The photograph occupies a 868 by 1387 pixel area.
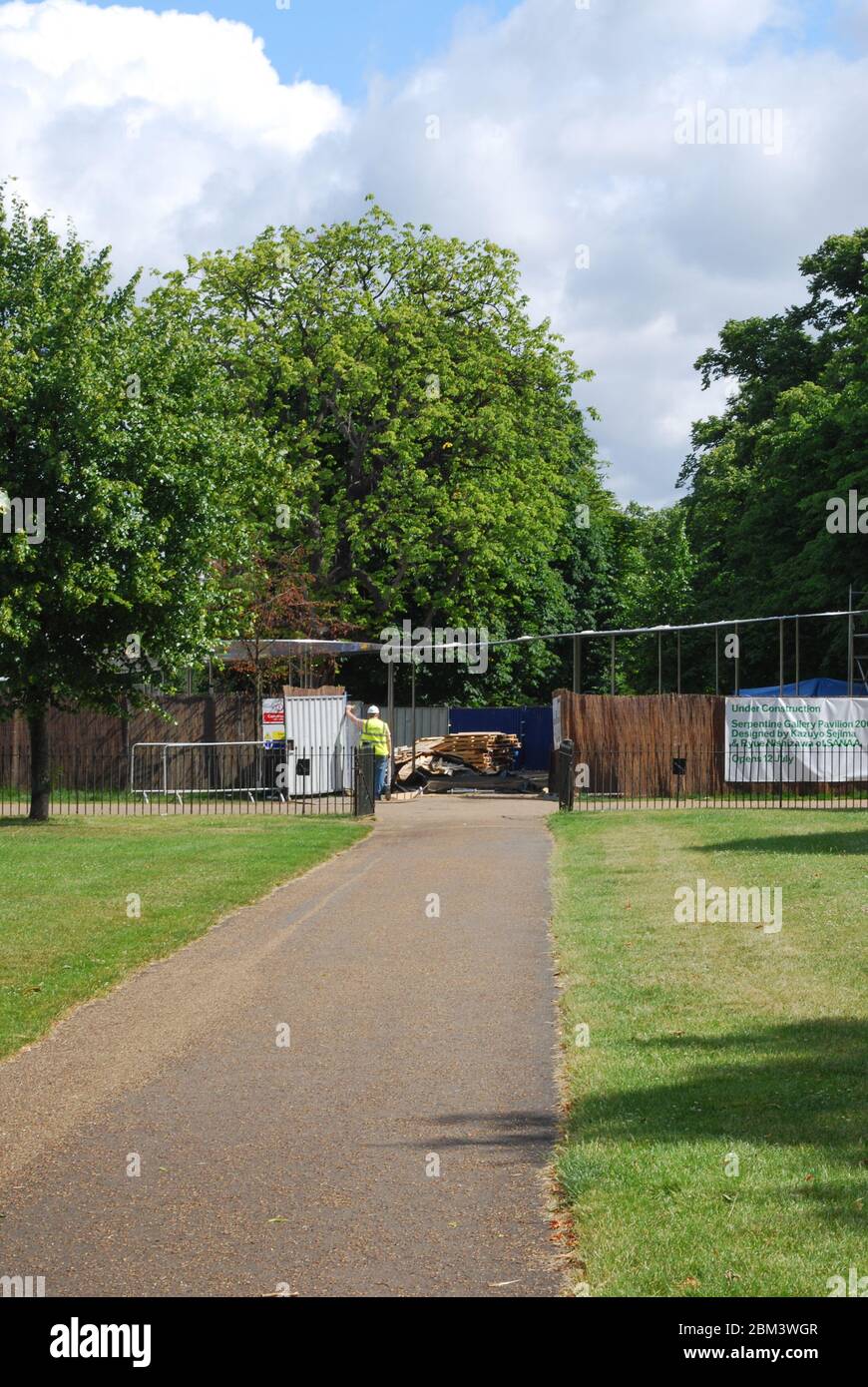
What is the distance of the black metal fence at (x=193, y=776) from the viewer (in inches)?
1248

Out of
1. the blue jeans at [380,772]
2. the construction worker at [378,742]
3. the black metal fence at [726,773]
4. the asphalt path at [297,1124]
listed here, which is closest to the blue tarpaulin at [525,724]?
the blue jeans at [380,772]

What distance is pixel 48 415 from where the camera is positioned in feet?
75.6

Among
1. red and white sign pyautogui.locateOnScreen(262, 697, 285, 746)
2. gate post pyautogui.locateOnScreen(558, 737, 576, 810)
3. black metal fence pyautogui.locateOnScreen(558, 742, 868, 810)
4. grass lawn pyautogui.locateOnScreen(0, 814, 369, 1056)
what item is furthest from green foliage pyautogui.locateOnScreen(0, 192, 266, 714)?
black metal fence pyautogui.locateOnScreen(558, 742, 868, 810)

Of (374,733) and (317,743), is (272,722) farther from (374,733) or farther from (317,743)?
(374,733)

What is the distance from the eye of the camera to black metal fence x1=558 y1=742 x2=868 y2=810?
31562mm

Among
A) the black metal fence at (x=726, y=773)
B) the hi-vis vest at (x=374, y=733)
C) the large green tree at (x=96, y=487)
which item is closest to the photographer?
the large green tree at (x=96, y=487)

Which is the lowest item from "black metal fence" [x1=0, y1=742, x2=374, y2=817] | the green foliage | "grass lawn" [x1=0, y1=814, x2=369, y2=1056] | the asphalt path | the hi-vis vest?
the asphalt path

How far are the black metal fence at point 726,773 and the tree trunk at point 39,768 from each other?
36.4 ft

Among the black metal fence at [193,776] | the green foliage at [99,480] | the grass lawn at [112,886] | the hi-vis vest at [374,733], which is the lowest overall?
the grass lawn at [112,886]

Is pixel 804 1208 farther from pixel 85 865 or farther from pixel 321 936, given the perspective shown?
pixel 85 865

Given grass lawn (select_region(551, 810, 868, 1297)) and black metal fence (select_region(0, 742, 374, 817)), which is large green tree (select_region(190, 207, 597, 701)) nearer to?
black metal fence (select_region(0, 742, 374, 817))

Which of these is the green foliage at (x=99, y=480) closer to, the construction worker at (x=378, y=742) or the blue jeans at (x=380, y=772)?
the construction worker at (x=378, y=742)

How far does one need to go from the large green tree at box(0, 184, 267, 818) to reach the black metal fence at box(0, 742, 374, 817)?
20.3 ft

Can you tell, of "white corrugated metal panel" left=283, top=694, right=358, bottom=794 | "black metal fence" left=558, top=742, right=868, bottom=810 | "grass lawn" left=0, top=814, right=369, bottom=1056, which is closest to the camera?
"grass lawn" left=0, top=814, right=369, bottom=1056
